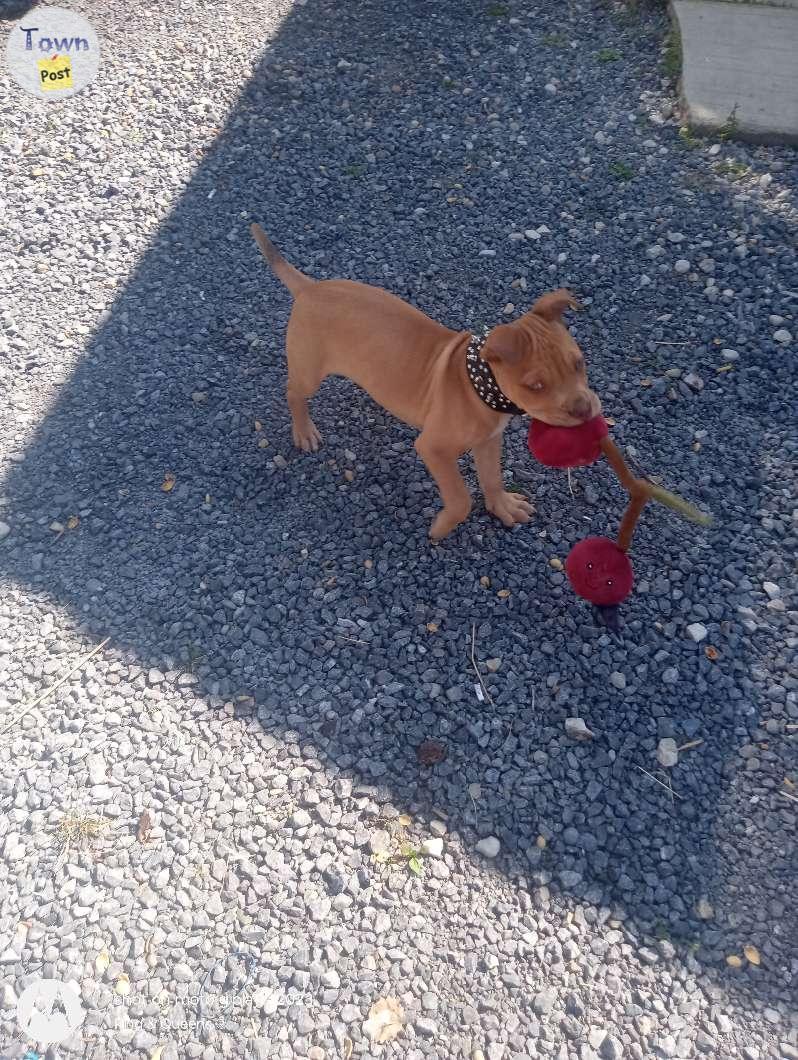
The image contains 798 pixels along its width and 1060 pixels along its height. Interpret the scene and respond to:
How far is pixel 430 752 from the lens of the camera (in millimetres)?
3225

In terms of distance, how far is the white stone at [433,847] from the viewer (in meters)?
2.99

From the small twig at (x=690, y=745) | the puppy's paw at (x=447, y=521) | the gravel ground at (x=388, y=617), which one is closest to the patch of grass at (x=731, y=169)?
the gravel ground at (x=388, y=617)

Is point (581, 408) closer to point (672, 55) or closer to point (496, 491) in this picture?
point (496, 491)

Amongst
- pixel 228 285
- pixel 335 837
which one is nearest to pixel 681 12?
pixel 228 285

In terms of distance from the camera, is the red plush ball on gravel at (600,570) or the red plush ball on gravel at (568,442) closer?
the red plush ball on gravel at (568,442)

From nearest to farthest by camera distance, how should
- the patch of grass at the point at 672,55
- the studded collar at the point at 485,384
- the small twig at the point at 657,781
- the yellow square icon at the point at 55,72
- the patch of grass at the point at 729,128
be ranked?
the studded collar at the point at 485,384
the small twig at the point at 657,781
the patch of grass at the point at 729,128
the patch of grass at the point at 672,55
the yellow square icon at the point at 55,72

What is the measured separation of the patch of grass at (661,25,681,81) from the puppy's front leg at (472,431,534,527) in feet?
13.1

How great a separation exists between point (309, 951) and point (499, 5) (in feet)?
23.4

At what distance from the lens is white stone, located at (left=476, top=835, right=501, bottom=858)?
9.78ft

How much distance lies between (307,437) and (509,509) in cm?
115

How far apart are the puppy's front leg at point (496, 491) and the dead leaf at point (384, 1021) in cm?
206

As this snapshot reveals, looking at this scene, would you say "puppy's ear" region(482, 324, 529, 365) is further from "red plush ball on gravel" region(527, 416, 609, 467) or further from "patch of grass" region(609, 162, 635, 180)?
"patch of grass" region(609, 162, 635, 180)

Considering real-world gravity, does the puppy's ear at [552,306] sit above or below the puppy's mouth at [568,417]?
above

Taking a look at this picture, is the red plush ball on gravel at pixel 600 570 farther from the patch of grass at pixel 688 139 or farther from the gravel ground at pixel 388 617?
the patch of grass at pixel 688 139
